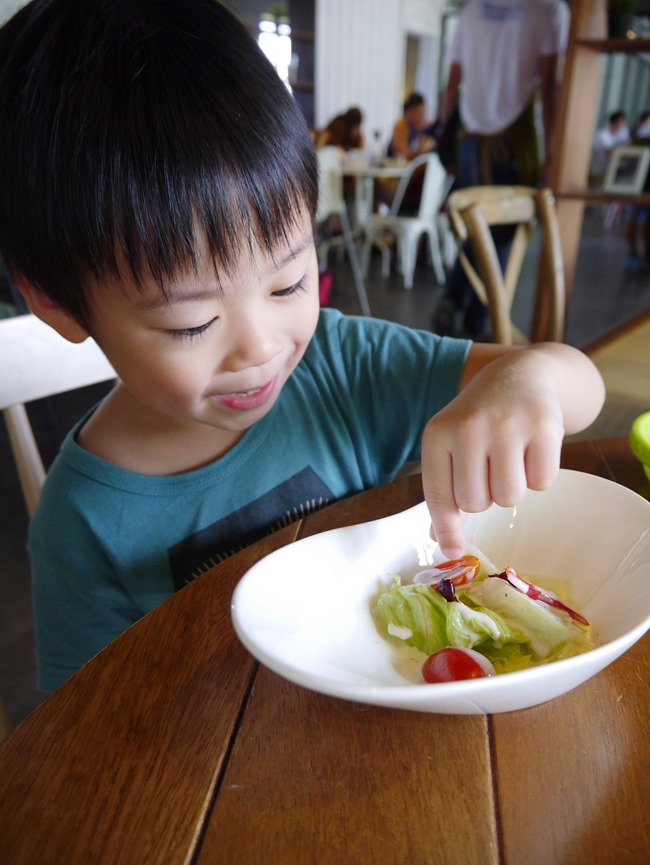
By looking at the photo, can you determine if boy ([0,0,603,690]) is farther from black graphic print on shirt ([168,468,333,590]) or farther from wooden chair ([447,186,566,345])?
wooden chair ([447,186,566,345])

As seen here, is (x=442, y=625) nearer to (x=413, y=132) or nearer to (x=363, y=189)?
(x=363, y=189)

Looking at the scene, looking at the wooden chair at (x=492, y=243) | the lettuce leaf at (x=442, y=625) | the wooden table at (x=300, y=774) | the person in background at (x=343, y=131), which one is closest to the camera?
the wooden table at (x=300, y=774)

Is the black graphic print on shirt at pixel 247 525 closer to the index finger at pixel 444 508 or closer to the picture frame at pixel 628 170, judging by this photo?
the index finger at pixel 444 508

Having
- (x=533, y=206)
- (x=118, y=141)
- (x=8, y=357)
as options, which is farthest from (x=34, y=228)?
(x=533, y=206)

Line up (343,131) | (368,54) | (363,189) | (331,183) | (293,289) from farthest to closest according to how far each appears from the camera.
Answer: (368,54) < (343,131) < (363,189) < (331,183) < (293,289)

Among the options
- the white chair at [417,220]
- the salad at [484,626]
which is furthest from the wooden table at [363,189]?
the salad at [484,626]

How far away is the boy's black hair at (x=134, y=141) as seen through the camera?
0.47m

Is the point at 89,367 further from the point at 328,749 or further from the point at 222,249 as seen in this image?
the point at 328,749

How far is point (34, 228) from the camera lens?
510 mm

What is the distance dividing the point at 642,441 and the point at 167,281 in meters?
0.43

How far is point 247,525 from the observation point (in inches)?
28.4

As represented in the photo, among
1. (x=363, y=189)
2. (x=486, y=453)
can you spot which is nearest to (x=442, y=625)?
(x=486, y=453)

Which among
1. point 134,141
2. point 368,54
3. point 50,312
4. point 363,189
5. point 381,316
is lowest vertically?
point 381,316

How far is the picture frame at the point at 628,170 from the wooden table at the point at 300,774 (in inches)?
122
